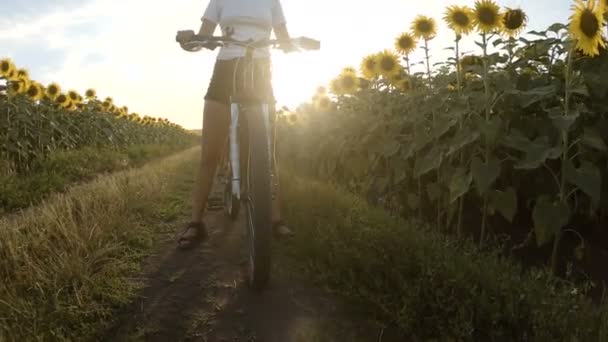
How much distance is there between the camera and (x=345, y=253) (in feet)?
10.2

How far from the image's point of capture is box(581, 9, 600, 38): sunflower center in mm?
2811

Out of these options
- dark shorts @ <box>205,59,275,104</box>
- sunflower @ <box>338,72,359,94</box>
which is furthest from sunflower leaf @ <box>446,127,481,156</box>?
sunflower @ <box>338,72,359,94</box>

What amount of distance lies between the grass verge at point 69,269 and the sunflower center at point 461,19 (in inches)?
119

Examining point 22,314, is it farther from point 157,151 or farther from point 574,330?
point 157,151

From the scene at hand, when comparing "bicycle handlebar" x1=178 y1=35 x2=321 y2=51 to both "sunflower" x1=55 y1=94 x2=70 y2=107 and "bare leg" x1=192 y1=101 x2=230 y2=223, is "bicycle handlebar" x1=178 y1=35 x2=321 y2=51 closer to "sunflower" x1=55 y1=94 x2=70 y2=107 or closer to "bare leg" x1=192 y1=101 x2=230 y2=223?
"bare leg" x1=192 y1=101 x2=230 y2=223

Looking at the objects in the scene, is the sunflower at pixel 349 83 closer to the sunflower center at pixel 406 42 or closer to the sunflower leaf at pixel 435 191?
the sunflower center at pixel 406 42

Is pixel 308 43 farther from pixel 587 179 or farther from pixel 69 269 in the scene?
pixel 69 269

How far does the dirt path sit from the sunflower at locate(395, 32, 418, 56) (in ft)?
9.00

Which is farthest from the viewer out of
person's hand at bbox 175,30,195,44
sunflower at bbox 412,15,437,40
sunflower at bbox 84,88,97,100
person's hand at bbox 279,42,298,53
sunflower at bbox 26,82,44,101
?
sunflower at bbox 84,88,97,100

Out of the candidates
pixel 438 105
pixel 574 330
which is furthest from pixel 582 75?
pixel 574 330

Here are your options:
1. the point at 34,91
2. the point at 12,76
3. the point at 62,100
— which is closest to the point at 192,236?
the point at 12,76

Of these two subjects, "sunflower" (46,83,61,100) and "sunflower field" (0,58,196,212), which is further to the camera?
"sunflower" (46,83,61,100)

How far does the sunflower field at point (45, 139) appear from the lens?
6148 mm

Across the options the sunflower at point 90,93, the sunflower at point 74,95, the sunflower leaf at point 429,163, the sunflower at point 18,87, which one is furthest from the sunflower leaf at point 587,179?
the sunflower at point 90,93
